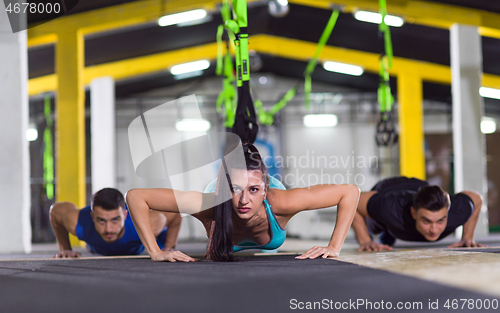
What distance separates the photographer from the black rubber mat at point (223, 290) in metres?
1.37

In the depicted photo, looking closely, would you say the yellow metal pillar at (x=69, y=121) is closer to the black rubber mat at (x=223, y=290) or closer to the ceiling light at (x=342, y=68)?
the black rubber mat at (x=223, y=290)

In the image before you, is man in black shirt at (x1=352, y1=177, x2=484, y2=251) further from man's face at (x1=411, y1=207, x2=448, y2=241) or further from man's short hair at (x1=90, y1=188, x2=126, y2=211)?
man's short hair at (x1=90, y1=188, x2=126, y2=211)

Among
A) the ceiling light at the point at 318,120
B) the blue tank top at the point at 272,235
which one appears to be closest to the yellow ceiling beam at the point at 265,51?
the ceiling light at the point at 318,120

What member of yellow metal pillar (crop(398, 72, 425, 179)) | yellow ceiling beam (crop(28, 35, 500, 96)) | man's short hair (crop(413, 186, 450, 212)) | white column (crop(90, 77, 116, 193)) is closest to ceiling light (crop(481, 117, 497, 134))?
yellow ceiling beam (crop(28, 35, 500, 96))

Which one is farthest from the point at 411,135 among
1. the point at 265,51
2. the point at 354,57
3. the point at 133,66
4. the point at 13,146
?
the point at 13,146

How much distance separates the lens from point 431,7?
23.3 feet

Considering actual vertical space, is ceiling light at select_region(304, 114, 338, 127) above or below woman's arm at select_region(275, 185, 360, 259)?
above

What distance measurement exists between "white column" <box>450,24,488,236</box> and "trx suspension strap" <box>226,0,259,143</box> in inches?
187

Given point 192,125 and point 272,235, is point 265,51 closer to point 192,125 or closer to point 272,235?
point 192,125

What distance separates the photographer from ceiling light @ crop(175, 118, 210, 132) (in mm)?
13266

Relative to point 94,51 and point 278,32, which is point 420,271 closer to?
point 94,51

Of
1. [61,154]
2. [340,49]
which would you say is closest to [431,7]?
[340,49]

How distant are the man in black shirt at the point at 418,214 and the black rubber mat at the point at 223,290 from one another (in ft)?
5.14

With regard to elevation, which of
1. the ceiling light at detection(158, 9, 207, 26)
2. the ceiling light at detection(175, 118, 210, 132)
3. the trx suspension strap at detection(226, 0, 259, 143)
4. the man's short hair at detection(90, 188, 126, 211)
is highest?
the ceiling light at detection(158, 9, 207, 26)
